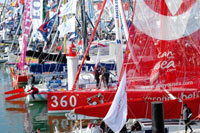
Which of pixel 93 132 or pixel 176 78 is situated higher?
pixel 176 78

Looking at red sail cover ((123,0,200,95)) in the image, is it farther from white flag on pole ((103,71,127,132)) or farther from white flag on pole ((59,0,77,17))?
white flag on pole ((59,0,77,17))

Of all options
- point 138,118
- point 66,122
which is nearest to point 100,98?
point 66,122

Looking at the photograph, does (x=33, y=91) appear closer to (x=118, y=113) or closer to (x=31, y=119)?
(x=31, y=119)

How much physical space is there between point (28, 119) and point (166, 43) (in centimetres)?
1032

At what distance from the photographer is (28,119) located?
869 inches

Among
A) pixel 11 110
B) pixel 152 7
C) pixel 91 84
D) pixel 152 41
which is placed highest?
pixel 152 7

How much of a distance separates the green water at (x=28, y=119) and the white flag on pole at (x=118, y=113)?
17.6 feet

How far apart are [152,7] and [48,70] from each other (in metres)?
22.2

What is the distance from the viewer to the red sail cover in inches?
558

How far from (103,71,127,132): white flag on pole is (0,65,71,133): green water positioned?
5371 millimetres

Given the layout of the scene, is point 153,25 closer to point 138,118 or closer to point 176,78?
point 176,78

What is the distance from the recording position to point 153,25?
Result: 14.4m

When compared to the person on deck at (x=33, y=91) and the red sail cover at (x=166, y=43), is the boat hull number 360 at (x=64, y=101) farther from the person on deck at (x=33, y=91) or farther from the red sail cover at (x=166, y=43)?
the red sail cover at (x=166, y=43)

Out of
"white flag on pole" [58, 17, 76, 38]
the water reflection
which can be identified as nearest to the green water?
the water reflection
